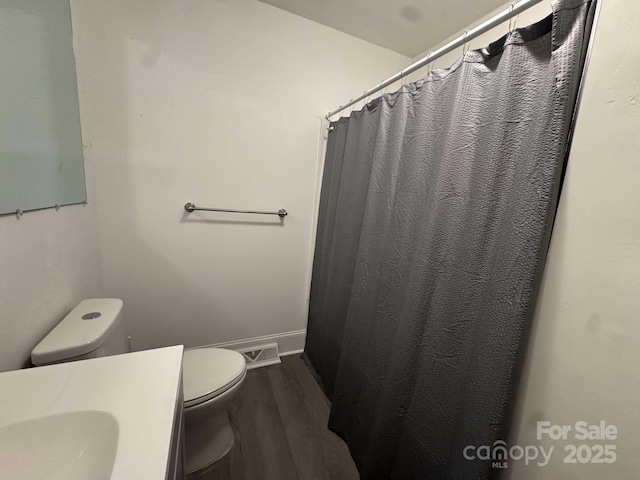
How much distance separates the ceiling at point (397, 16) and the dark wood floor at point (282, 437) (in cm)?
228

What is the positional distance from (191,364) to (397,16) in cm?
213

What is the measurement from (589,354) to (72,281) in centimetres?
170

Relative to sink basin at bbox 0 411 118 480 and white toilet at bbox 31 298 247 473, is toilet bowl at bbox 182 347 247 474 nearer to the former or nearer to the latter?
white toilet at bbox 31 298 247 473

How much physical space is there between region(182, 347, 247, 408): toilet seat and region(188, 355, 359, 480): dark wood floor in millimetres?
399

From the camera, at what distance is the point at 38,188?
0.83m

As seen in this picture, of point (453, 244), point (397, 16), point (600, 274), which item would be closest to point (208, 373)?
point (453, 244)

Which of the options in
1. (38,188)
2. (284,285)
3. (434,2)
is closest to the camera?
(38,188)

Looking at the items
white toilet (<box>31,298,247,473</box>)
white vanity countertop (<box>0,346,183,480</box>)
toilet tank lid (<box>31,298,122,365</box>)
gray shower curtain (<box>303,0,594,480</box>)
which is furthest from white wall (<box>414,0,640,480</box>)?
toilet tank lid (<box>31,298,122,365</box>)

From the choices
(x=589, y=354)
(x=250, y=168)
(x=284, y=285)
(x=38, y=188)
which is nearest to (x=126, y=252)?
(x=38, y=188)

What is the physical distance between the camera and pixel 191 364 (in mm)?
1199

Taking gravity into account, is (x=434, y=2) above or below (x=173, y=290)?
above

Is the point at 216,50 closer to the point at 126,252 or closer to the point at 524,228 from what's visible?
the point at 126,252

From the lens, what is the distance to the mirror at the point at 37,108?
0.69m

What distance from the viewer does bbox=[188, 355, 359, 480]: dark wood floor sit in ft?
3.80
